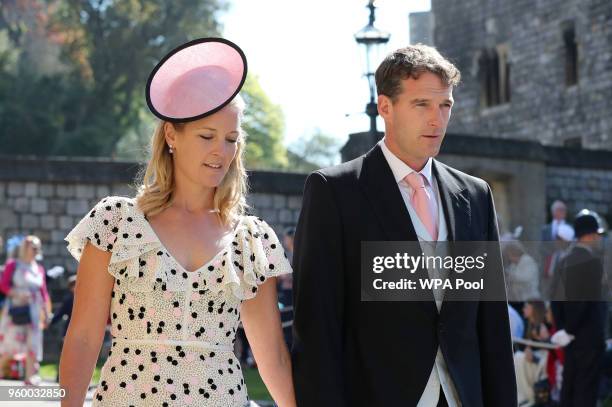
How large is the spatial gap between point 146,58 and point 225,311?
4109cm

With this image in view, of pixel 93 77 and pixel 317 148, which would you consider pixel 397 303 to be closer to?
pixel 93 77

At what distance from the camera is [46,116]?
4291 centimetres

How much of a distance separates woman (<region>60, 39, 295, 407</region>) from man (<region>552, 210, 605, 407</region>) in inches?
242

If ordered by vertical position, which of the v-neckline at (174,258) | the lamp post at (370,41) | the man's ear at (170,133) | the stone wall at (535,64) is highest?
the stone wall at (535,64)

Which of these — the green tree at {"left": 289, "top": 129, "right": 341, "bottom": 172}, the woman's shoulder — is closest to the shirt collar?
the woman's shoulder

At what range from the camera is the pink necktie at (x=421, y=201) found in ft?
14.6

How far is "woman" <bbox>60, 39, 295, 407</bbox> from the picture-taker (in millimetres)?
3824

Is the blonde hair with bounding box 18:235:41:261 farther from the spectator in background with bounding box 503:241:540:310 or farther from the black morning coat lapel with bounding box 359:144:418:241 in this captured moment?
the black morning coat lapel with bounding box 359:144:418:241

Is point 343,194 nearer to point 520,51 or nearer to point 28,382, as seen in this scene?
point 28,382

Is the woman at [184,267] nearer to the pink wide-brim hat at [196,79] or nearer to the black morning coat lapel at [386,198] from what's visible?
the pink wide-brim hat at [196,79]

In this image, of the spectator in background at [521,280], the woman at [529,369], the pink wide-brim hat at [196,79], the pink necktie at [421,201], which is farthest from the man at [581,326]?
the pink wide-brim hat at [196,79]

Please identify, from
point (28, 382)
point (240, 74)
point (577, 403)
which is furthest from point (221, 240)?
point (28, 382)

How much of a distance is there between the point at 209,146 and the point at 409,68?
794mm

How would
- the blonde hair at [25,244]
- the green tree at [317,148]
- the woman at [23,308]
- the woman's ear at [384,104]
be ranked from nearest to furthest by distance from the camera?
the woman's ear at [384,104] → the blonde hair at [25,244] → the woman at [23,308] → the green tree at [317,148]
